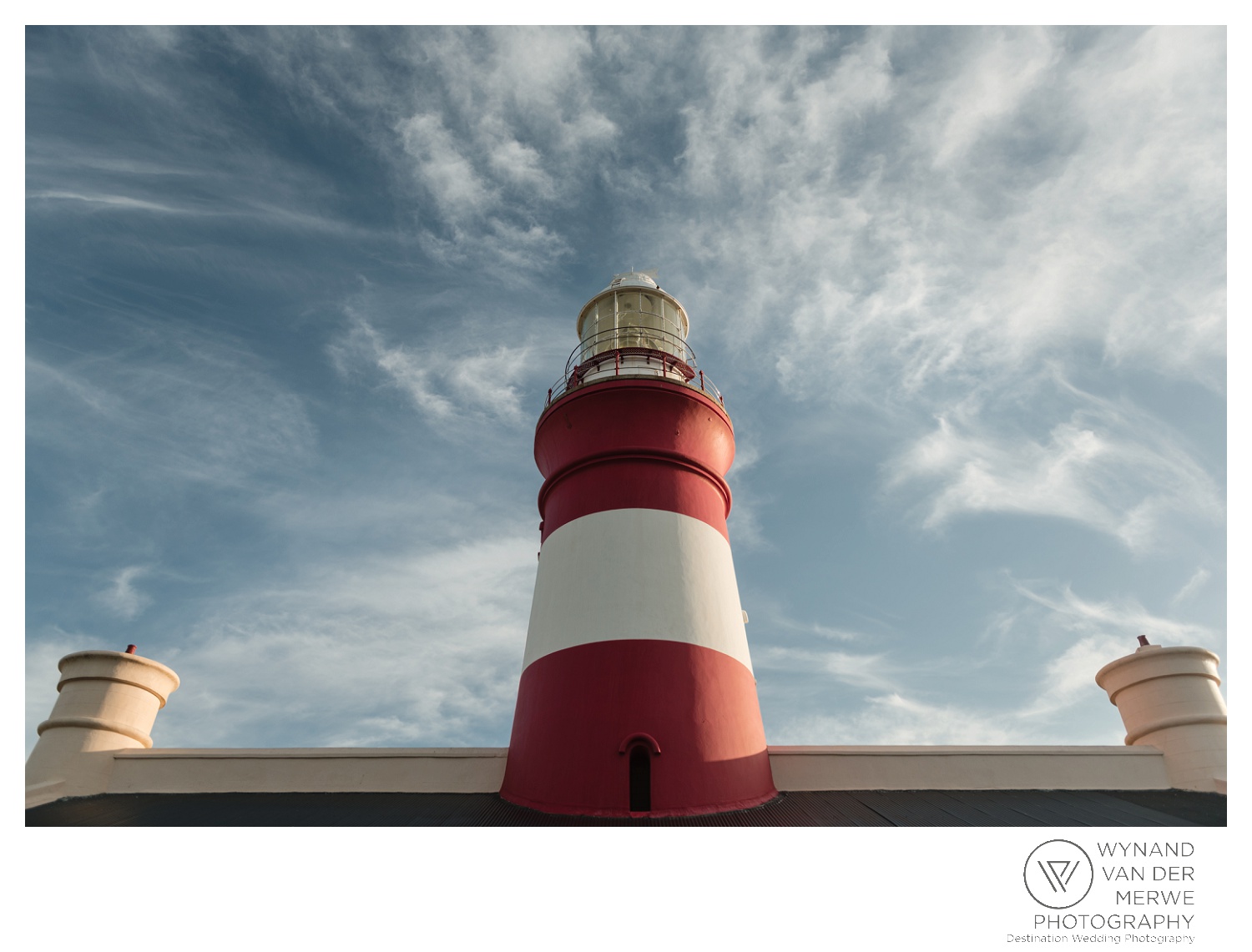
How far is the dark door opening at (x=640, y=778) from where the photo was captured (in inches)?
353

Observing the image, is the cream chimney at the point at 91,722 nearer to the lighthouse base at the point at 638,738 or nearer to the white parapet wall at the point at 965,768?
the lighthouse base at the point at 638,738

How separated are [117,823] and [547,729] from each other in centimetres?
557

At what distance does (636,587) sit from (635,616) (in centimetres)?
44

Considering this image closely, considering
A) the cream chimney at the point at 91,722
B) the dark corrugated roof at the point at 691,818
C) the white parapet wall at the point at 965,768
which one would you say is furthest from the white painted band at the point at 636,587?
the cream chimney at the point at 91,722

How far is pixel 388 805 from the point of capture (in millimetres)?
9648

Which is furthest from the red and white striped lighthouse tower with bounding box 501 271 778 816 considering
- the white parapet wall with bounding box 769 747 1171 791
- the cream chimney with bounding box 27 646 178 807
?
the cream chimney with bounding box 27 646 178 807

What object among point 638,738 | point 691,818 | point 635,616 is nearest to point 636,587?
point 635,616

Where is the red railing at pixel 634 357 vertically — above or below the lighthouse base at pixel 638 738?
above

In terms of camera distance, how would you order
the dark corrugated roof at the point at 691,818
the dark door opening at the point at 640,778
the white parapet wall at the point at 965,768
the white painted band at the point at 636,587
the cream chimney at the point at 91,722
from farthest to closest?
1. the cream chimney at the point at 91,722
2. the white parapet wall at the point at 965,768
3. the white painted band at the point at 636,587
4. the dark door opening at the point at 640,778
5. the dark corrugated roof at the point at 691,818

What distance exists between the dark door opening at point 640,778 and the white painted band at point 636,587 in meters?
1.48

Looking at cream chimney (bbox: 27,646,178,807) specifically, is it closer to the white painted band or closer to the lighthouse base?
the lighthouse base

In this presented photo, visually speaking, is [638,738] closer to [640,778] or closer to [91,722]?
[640,778]
